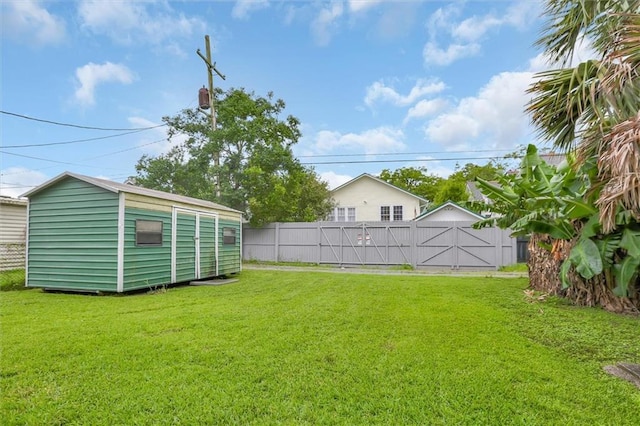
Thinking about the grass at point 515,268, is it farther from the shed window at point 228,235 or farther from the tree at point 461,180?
the shed window at point 228,235

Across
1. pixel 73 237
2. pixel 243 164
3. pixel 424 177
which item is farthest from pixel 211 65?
pixel 424 177

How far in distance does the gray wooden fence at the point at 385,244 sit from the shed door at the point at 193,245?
17.4 ft

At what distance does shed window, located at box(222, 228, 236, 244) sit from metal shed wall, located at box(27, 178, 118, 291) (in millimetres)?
3616

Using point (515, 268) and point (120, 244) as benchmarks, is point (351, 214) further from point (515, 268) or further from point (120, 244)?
point (120, 244)

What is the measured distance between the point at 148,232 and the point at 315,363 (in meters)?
5.93

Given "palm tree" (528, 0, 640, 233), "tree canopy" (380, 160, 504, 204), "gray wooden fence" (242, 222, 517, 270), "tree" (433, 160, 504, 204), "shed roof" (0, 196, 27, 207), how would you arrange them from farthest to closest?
1. "tree canopy" (380, 160, 504, 204)
2. "tree" (433, 160, 504, 204)
3. "gray wooden fence" (242, 222, 517, 270)
4. "shed roof" (0, 196, 27, 207)
5. "palm tree" (528, 0, 640, 233)

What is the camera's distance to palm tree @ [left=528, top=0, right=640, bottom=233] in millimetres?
3219

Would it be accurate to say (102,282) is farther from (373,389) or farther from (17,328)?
(373,389)

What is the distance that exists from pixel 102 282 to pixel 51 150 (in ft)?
44.5

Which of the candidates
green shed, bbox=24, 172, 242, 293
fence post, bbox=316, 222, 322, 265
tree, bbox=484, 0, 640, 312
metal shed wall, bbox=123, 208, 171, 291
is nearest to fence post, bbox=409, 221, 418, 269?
fence post, bbox=316, 222, 322, 265

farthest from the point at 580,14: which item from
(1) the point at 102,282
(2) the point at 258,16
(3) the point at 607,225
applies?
(1) the point at 102,282

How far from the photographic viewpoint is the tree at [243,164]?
15.3m

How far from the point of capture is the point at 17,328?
14.1 feet

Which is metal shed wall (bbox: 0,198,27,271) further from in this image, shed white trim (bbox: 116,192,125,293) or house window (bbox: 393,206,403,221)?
house window (bbox: 393,206,403,221)
